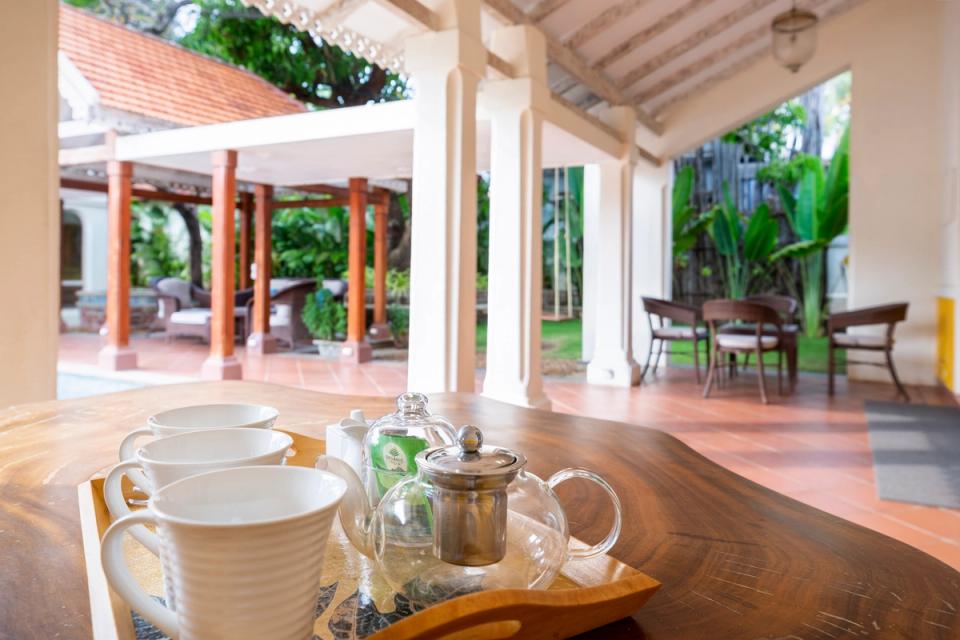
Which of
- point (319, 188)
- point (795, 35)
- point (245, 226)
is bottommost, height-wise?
point (245, 226)

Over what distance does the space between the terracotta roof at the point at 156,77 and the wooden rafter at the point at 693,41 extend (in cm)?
430

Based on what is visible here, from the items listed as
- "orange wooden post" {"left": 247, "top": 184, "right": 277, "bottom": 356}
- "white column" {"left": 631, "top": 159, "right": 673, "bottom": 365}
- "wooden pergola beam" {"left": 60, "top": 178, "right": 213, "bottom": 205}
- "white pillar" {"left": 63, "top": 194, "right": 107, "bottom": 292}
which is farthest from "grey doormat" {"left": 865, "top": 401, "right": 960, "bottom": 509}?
"white pillar" {"left": 63, "top": 194, "right": 107, "bottom": 292}

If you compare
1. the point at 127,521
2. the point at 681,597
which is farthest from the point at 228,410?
the point at 681,597

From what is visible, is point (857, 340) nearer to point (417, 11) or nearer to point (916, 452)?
point (916, 452)

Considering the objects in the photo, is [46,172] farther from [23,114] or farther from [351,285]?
[351,285]

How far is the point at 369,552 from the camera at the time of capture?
68 cm

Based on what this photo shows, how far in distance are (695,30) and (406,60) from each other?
355 centimetres

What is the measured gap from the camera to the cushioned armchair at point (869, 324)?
609 cm

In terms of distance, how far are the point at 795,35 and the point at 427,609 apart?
237 inches

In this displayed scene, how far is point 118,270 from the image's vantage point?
701cm

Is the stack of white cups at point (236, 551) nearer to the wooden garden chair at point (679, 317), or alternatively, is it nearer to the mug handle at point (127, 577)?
the mug handle at point (127, 577)

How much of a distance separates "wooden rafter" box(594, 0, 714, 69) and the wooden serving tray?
603 centimetres

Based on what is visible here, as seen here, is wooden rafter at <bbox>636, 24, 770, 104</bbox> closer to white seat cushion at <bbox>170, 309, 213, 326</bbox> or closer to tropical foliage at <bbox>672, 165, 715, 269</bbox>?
tropical foliage at <bbox>672, 165, 715, 269</bbox>

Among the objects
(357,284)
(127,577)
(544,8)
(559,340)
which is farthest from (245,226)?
(127,577)
